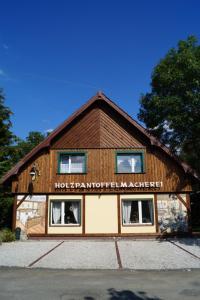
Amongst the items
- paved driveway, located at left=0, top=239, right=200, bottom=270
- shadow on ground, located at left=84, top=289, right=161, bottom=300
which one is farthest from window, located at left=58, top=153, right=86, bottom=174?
shadow on ground, located at left=84, top=289, right=161, bottom=300

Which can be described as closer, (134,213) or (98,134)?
(134,213)

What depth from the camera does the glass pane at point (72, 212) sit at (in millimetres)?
17406

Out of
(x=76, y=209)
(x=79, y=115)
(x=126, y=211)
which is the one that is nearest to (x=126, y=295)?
(x=126, y=211)

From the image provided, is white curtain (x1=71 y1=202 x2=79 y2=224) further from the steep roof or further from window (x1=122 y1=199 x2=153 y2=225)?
the steep roof

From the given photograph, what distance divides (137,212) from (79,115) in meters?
6.84

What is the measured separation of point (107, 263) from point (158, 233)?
Result: 7.42 m

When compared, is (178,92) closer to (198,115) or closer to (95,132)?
(198,115)

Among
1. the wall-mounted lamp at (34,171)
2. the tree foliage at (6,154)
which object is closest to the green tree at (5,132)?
the tree foliage at (6,154)

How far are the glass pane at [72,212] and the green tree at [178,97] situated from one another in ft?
25.5

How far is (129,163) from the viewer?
18.0m

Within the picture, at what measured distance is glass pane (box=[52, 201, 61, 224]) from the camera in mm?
17427

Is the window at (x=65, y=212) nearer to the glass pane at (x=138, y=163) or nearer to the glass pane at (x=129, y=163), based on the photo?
the glass pane at (x=129, y=163)

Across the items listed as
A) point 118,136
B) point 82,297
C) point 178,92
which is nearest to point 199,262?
point 82,297

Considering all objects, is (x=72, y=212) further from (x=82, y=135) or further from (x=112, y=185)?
(x=82, y=135)
